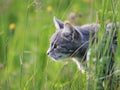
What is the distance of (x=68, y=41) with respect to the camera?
17.8 ft

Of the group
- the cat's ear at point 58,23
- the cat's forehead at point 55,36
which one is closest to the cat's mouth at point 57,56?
the cat's forehead at point 55,36

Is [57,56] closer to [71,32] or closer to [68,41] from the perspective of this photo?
[68,41]

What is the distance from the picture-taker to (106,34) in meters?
4.31

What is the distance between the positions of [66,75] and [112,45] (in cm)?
74

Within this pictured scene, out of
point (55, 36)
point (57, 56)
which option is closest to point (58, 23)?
point (55, 36)

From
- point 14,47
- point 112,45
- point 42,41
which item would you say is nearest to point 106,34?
point 112,45

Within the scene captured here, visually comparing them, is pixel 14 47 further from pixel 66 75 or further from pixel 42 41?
pixel 66 75

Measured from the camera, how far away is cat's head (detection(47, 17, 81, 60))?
528cm

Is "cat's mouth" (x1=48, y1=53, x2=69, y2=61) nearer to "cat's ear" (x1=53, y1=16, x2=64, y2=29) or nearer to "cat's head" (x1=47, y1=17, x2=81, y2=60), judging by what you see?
"cat's head" (x1=47, y1=17, x2=81, y2=60)

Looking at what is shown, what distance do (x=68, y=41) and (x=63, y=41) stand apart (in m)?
0.06

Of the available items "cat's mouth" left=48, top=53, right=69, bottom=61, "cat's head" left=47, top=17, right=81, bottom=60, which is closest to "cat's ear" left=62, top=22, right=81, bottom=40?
"cat's head" left=47, top=17, right=81, bottom=60

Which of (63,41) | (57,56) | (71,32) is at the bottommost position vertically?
(57,56)

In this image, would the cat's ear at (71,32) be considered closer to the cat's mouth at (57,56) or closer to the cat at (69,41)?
the cat at (69,41)

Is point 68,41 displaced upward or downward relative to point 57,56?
upward
